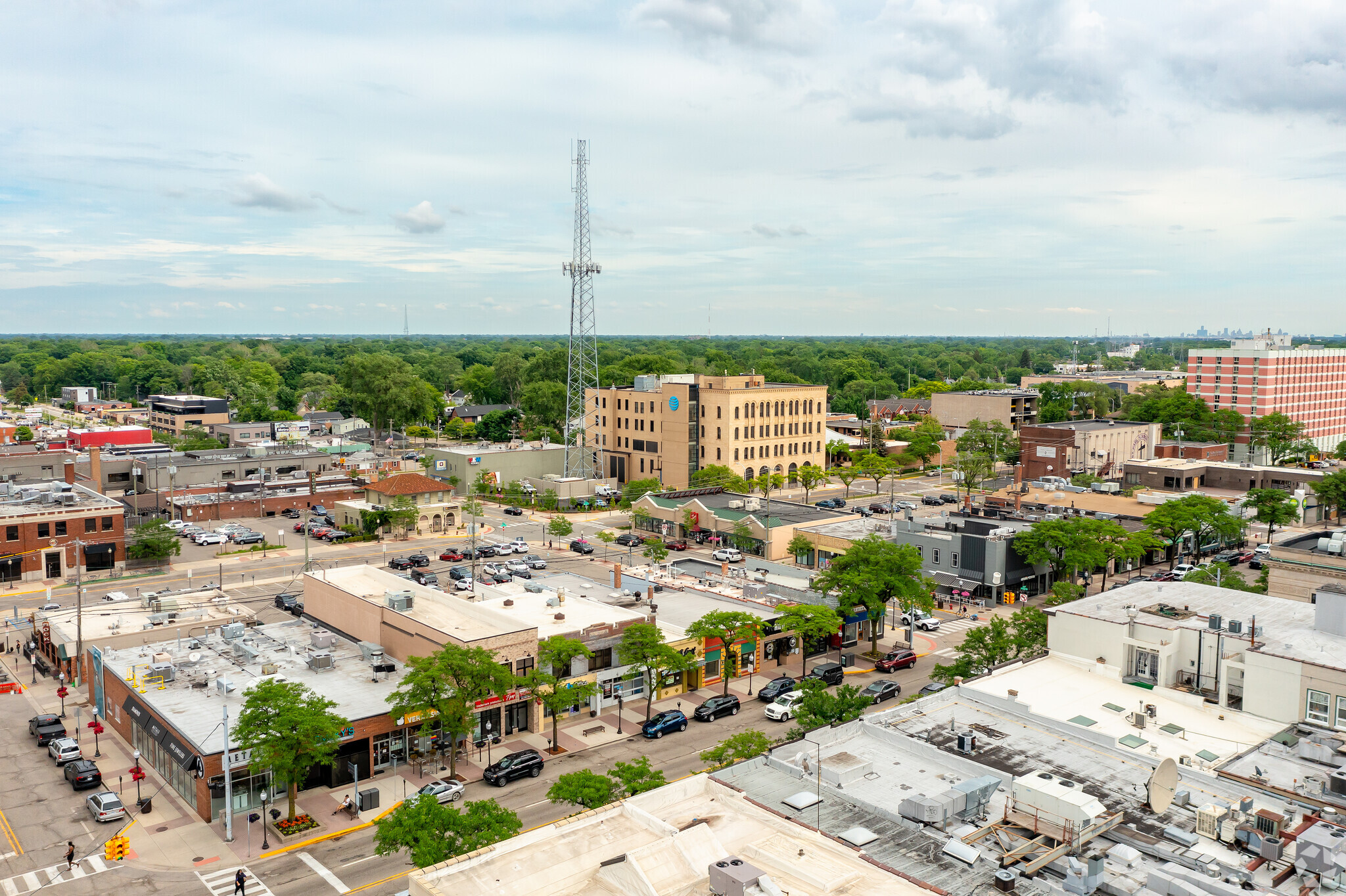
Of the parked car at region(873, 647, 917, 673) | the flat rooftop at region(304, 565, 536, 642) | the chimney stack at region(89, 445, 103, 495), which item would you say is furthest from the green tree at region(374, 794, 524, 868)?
the chimney stack at region(89, 445, 103, 495)

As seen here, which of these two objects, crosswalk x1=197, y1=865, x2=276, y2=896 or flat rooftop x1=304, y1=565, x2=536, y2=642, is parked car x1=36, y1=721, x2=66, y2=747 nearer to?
flat rooftop x1=304, y1=565, x2=536, y2=642

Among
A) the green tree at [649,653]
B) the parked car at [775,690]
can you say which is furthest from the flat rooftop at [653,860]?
the parked car at [775,690]

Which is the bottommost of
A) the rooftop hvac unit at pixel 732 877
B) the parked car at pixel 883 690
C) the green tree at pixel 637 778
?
the parked car at pixel 883 690

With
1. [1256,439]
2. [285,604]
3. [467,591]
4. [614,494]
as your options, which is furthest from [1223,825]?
[1256,439]

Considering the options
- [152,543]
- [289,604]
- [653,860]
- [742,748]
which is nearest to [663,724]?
[742,748]

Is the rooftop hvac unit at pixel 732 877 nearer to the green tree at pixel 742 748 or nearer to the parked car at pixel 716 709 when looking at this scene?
the green tree at pixel 742 748
